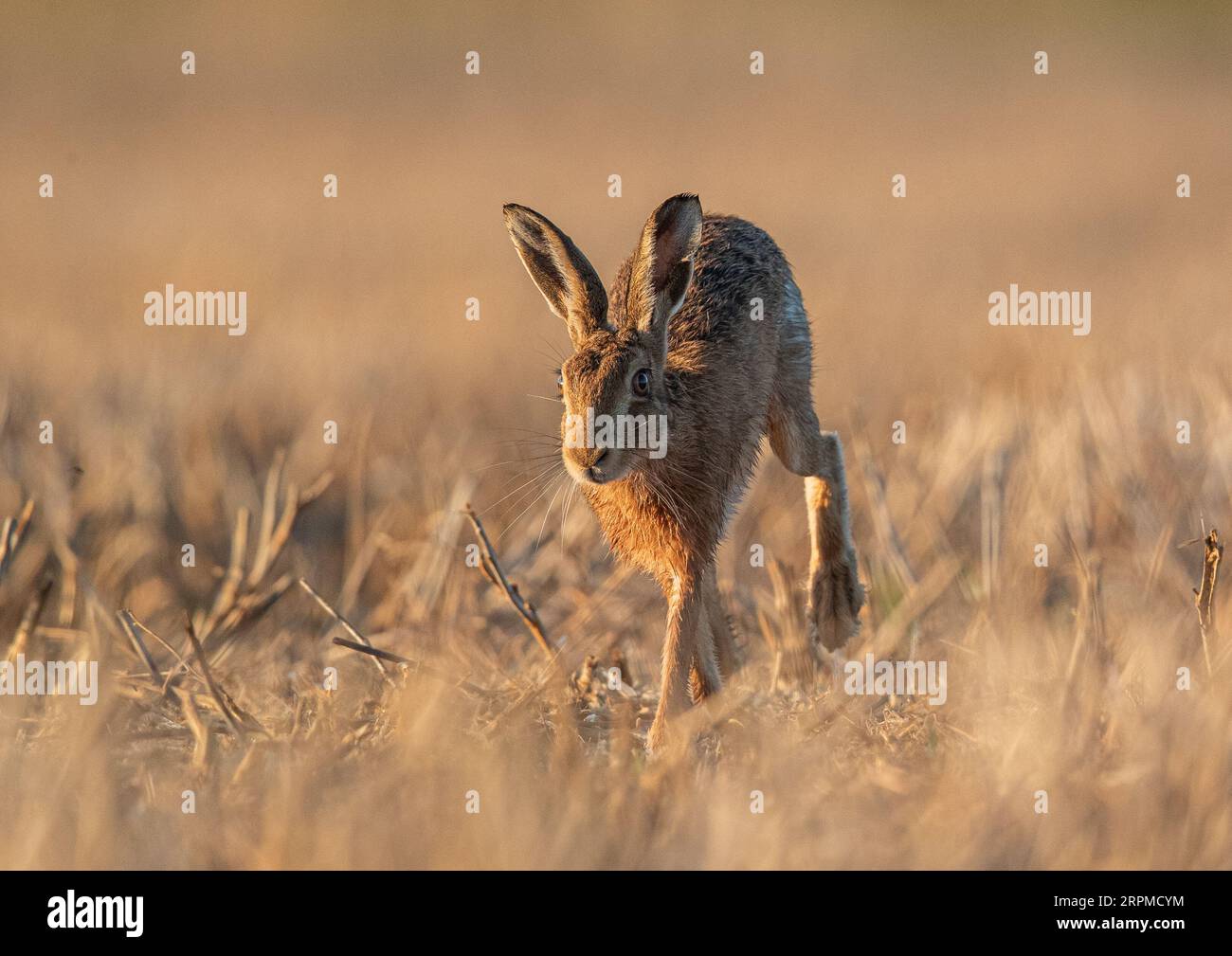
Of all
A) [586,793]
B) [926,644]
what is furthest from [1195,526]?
[586,793]

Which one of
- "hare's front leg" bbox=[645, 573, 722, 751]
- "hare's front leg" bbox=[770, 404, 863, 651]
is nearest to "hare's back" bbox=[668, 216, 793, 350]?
"hare's front leg" bbox=[770, 404, 863, 651]

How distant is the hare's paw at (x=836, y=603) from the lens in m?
7.26

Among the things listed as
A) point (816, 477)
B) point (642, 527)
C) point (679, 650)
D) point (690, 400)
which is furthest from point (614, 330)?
point (816, 477)

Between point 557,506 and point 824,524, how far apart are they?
Result: 2.59 m

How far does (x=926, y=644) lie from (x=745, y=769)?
223 centimetres

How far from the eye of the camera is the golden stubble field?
189 inches

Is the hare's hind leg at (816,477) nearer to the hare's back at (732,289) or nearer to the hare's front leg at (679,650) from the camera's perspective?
the hare's back at (732,289)

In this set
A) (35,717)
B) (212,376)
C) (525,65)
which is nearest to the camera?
(35,717)

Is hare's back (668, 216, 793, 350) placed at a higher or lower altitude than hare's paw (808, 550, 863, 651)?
higher

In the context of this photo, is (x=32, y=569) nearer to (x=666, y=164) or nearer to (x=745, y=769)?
(x=745, y=769)

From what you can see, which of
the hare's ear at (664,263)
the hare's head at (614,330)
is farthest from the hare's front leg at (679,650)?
the hare's ear at (664,263)

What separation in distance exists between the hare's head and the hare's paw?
1.49 m

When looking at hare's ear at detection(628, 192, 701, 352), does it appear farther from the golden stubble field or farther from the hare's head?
the golden stubble field

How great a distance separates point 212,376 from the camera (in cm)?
1122
